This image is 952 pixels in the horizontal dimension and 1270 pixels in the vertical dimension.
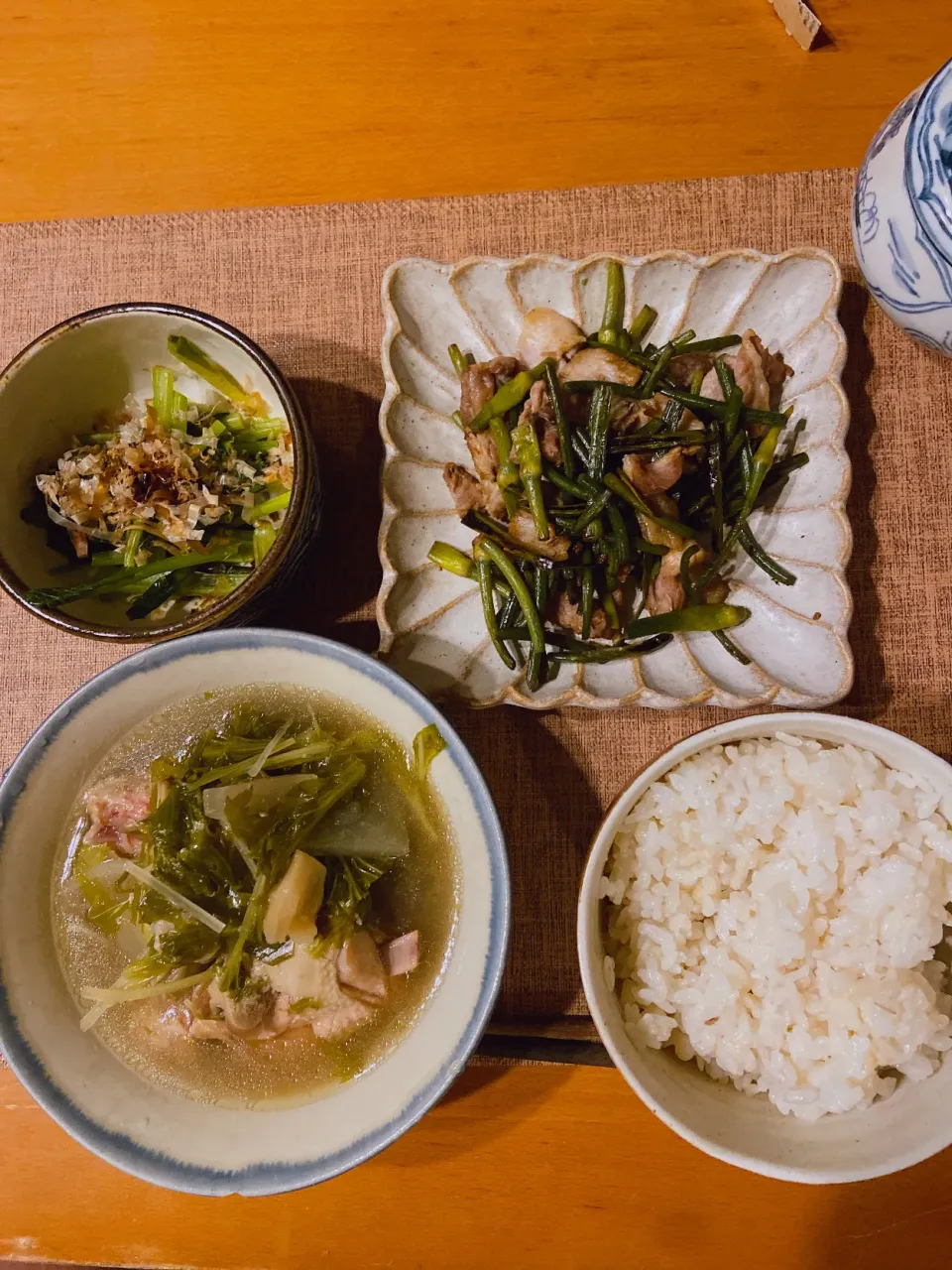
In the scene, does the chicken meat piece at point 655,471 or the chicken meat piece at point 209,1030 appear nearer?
the chicken meat piece at point 209,1030

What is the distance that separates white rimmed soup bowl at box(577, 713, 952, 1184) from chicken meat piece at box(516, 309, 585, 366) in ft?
2.66

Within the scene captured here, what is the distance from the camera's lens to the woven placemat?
173 centimetres

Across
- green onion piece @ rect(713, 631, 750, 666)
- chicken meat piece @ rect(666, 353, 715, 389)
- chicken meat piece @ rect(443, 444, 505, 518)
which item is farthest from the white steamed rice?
chicken meat piece @ rect(666, 353, 715, 389)

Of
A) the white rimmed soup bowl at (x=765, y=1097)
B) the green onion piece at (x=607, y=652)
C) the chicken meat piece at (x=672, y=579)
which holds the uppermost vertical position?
the chicken meat piece at (x=672, y=579)

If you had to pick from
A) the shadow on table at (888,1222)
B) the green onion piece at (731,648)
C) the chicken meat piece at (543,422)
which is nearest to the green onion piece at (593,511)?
the chicken meat piece at (543,422)

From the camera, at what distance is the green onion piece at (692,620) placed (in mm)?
1592

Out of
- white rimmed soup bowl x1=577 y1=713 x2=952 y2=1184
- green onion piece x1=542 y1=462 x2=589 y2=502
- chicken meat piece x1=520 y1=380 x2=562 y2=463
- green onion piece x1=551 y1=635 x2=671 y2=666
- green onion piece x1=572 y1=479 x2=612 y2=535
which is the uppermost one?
chicken meat piece x1=520 y1=380 x2=562 y2=463

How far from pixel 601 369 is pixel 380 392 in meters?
0.50

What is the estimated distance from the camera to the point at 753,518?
172cm

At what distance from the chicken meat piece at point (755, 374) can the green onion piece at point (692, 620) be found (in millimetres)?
405

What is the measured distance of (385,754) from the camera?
A: 1.54m

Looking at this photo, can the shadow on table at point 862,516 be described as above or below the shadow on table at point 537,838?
above

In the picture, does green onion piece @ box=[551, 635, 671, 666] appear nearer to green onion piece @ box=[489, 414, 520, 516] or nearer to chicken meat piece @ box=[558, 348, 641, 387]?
green onion piece @ box=[489, 414, 520, 516]

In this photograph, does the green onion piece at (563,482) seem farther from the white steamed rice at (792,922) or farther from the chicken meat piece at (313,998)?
the chicken meat piece at (313,998)
